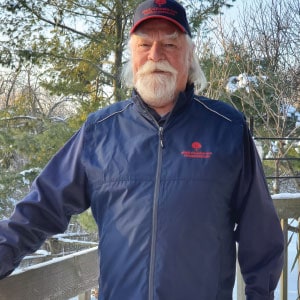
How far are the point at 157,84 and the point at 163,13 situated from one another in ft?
0.73

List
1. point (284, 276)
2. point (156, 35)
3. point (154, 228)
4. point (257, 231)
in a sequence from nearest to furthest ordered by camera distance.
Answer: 1. point (154, 228)
2. point (257, 231)
3. point (156, 35)
4. point (284, 276)

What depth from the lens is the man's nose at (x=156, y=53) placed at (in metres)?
1.48

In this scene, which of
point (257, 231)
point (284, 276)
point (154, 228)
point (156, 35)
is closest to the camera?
point (154, 228)

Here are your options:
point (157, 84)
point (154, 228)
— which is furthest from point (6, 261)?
point (157, 84)

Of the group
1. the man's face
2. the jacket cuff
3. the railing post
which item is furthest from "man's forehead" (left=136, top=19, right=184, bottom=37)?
the railing post

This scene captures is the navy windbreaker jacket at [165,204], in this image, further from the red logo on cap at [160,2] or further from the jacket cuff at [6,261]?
the red logo on cap at [160,2]

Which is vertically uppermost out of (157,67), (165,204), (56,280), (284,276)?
(157,67)

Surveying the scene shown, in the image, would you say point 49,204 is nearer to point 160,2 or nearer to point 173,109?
point 173,109

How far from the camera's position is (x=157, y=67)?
1477 millimetres

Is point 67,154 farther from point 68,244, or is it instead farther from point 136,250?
point 68,244

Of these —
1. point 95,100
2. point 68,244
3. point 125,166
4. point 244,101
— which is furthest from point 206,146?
point 68,244

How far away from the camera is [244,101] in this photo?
416 inches

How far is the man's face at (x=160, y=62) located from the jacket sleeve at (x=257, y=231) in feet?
0.90

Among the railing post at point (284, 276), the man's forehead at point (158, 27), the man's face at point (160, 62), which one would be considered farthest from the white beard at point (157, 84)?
the railing post at point (284, 276)
